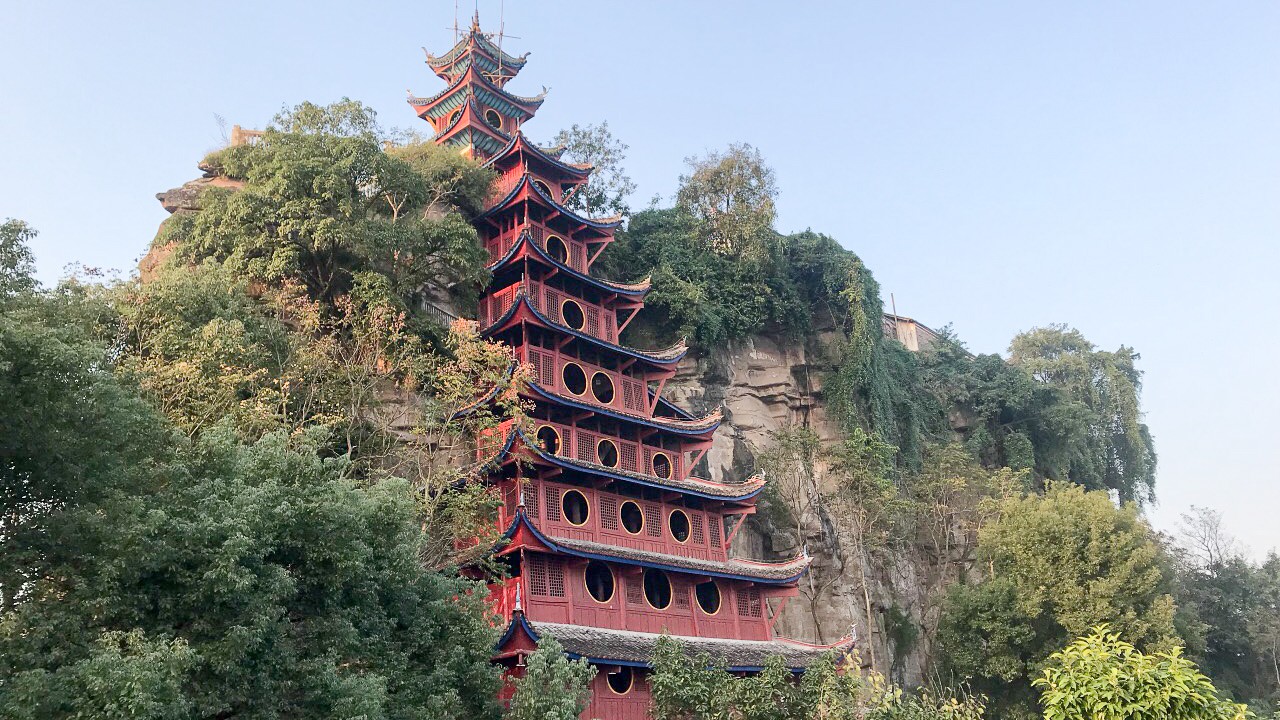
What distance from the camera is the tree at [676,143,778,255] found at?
109 feet

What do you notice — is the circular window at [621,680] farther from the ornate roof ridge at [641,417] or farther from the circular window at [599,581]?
the ornate roof ridge at [641,417]

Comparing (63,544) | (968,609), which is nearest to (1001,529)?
(968,609)

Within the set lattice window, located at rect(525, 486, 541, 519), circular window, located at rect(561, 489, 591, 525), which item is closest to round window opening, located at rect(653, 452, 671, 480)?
circular window, located at rect(561, 489, 591, 525)

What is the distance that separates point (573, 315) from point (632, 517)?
5830mm

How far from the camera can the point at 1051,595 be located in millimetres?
27500

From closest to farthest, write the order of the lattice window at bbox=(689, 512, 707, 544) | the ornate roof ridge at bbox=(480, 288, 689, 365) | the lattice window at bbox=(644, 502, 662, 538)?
the ornate roof ridge at bbox=(480, 288, 689, 365) < the lattice window at bbox=(644, 502, 662, 538) < the lattice window at bbox=(689, 512, 707, 544)

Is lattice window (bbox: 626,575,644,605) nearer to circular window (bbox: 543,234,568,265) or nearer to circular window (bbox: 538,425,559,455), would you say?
circular window (bbox: 538,425,559,455)

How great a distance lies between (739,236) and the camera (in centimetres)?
3334

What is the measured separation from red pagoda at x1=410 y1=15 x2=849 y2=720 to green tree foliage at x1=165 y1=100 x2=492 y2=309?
2.28m

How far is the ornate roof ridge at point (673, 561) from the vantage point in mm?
20484

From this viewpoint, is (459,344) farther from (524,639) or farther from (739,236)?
(739,236)

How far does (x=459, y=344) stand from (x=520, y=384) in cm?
164

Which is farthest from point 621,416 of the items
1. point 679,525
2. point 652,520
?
point 679,525

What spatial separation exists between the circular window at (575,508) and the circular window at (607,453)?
1552mm
